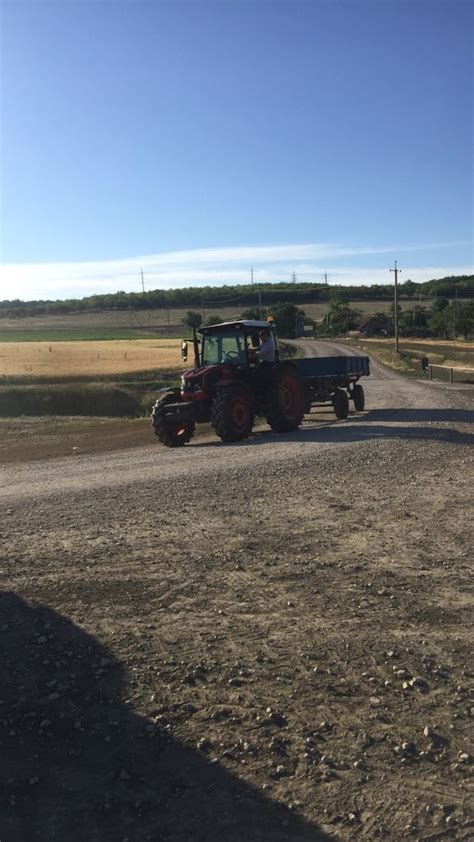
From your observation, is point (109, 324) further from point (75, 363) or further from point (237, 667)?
point (237, 667)

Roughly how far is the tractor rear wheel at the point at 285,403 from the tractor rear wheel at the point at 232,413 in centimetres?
68

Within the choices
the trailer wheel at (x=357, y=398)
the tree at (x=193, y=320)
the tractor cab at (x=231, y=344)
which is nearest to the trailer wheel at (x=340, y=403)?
the trailer wheel at (x=357, y=398)

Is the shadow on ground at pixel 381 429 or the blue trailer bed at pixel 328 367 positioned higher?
the blue trailer bed at pixel 328 367

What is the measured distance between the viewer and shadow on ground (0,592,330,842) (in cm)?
355

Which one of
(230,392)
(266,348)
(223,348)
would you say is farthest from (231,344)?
(230,392)

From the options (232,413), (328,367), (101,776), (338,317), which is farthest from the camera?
Answer: (338,317)

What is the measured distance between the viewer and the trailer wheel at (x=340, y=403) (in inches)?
833

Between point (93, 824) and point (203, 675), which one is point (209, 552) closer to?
point (203, 675)

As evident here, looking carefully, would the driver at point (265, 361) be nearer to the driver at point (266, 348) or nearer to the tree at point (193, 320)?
the driver at point (266, 348)

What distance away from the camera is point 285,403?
1789 centimetres

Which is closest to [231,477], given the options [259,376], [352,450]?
[352,450]

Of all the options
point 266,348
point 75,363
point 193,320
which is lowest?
point 75,363

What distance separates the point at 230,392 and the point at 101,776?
1290cm

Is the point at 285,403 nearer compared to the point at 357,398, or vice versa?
the point at 285,403
